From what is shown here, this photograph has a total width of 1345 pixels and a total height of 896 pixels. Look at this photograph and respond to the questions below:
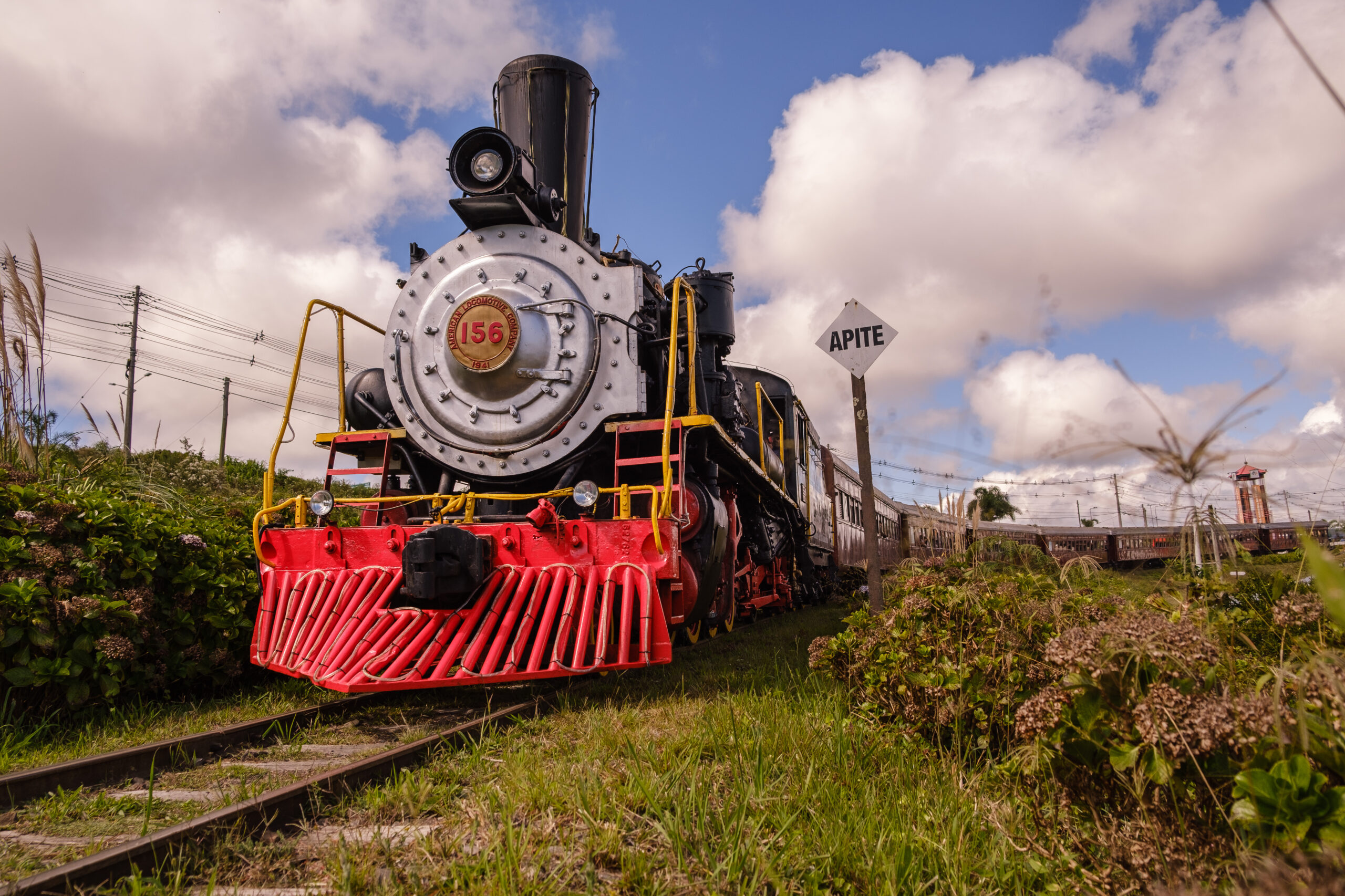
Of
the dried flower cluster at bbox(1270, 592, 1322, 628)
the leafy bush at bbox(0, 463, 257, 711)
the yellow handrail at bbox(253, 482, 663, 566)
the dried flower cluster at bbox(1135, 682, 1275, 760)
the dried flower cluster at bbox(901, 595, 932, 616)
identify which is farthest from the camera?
the yellow handrail at bbox(253, 482, 663, 566)

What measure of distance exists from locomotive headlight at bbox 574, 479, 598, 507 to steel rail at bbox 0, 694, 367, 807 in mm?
1767

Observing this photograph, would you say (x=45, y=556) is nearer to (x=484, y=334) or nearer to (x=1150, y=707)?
(x=484, y=334)

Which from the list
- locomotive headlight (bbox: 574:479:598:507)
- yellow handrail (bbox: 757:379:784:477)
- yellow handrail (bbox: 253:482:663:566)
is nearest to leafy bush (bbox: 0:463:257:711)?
yellow handrail (bbox: 253:482:663:566)

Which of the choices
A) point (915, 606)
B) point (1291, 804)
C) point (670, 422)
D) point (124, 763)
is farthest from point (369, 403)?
point (1291, 804)

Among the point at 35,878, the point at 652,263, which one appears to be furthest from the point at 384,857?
the point at 652,263

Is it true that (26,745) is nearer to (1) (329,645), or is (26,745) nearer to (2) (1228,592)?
(1) (329,645)

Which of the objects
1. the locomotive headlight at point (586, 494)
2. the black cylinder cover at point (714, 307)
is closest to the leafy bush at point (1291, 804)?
the locomotive headlight at point (586, 494)

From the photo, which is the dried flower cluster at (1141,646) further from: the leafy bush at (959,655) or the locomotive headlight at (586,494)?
the locomotive headlight at (586,494)

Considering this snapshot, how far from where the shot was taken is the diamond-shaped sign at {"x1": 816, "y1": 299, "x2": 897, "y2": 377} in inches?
202

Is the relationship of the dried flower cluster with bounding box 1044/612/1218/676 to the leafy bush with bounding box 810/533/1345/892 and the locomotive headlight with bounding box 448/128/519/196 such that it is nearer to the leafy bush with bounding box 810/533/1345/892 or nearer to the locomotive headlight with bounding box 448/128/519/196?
the leafy bush with bounding box 810/533/1345/892

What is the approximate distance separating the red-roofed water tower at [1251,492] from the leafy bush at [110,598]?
4.69 meters

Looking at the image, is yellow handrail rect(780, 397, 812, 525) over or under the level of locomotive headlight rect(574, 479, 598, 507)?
over

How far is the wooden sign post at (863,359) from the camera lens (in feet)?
16.9

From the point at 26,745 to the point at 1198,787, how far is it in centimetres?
439
